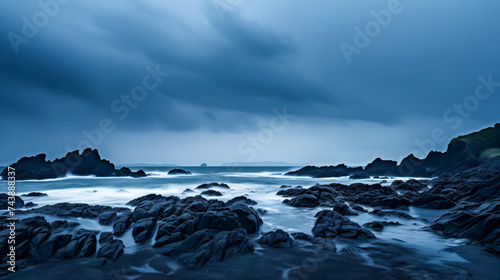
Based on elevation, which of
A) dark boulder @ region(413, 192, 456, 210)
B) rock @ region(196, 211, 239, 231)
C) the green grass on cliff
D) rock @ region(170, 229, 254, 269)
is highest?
the green grass on cliff

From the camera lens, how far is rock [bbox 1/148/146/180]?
5712 cm

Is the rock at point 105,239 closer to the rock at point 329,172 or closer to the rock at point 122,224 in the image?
the rock at point 122,224

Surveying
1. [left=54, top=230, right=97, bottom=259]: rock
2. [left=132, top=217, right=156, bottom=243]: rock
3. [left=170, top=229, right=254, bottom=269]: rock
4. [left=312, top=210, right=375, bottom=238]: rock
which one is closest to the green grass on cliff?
[left=312, top=210, right=375, bottom=238]: rock

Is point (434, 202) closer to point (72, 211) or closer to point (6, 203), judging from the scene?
point (72, 211)

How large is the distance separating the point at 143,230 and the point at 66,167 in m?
68.3

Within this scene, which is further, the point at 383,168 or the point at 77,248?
the point at 383,168

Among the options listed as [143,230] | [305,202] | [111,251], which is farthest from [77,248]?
[305,202]

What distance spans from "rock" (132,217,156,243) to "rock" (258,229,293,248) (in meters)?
5.01

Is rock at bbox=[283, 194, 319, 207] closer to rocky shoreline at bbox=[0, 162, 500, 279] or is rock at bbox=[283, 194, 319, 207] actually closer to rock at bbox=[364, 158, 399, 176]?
rocky shoreline at bbox=[0, 162, 500, 279]

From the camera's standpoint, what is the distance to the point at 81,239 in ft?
31.5

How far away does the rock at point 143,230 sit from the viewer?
1095 centimetres

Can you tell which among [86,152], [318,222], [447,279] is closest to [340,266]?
[447,279]

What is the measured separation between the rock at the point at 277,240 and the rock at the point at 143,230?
197 inches

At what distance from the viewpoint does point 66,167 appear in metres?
65.2
